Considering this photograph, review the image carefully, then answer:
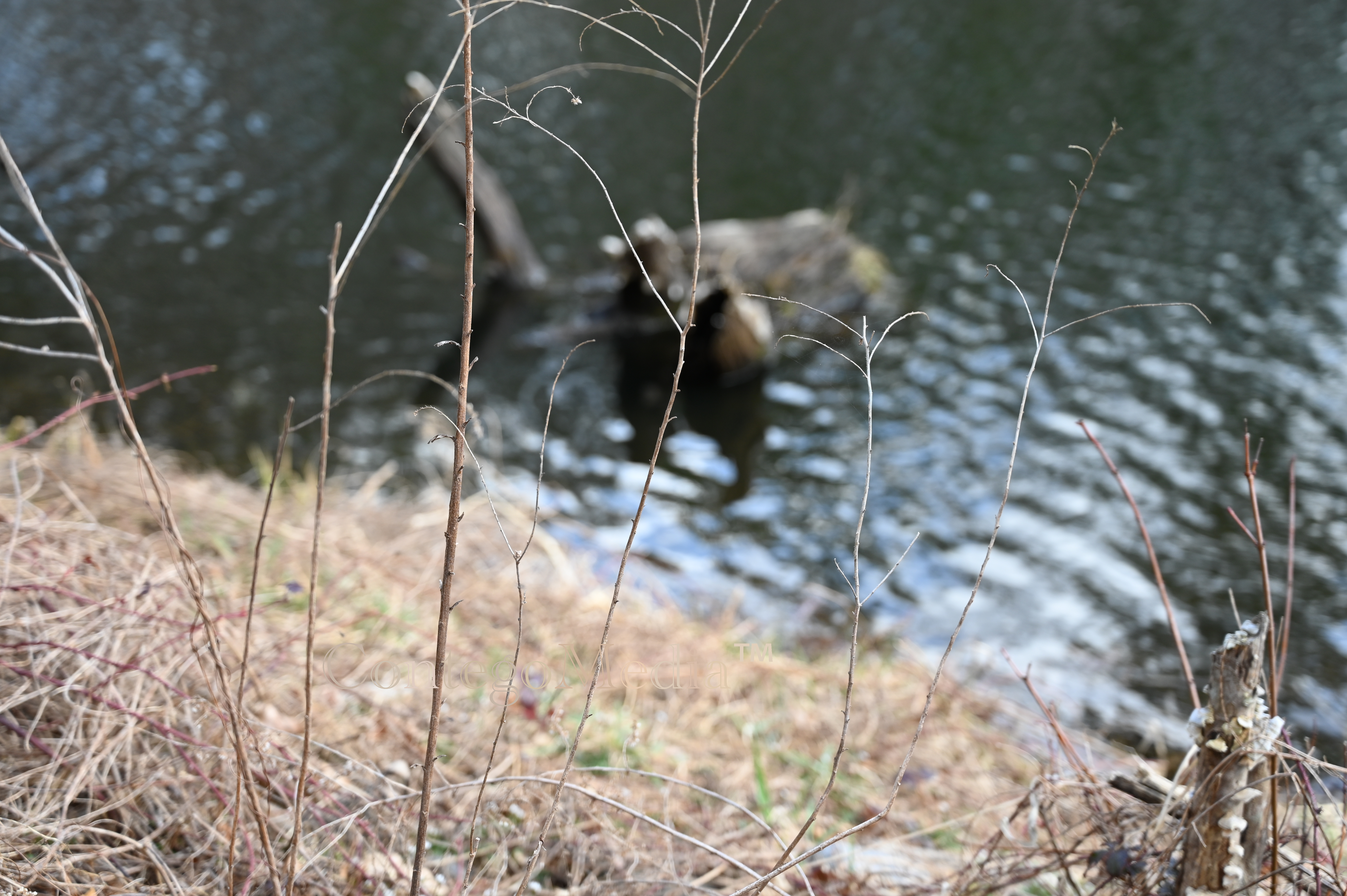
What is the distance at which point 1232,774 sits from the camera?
1.41m

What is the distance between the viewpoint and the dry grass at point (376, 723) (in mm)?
1649

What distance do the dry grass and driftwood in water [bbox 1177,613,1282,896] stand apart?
20.7 inches

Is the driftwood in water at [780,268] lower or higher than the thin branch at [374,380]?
lower

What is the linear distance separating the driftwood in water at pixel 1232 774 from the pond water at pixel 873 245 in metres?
2.27

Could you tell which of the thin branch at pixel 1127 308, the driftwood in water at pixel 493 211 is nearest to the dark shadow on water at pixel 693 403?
the driftwood in water at pixel 493 211

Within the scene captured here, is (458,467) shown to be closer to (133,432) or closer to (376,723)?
(133,432)

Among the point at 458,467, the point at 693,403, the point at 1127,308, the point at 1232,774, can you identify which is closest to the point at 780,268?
the point at 693,403

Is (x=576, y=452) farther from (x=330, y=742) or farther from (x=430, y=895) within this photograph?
(x=430, y=895)

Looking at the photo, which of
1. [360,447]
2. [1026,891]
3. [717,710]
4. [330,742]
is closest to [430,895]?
[330,742]

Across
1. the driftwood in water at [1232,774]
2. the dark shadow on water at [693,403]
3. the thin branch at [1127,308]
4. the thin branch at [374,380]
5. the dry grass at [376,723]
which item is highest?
the thin branch at [1127,308]

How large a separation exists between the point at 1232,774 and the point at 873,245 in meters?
9.51

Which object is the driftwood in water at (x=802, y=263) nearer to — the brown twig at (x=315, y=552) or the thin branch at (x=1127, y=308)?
the thin branch at (x=1127, y=308)

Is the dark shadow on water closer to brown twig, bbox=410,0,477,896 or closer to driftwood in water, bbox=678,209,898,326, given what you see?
driftwood in water, bbox=678,209,898,326

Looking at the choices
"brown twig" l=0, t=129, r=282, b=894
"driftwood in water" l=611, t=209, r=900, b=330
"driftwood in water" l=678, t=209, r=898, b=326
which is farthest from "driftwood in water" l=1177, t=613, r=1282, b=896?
"driftwood in water" l=678, t=209, r=898, b=326
